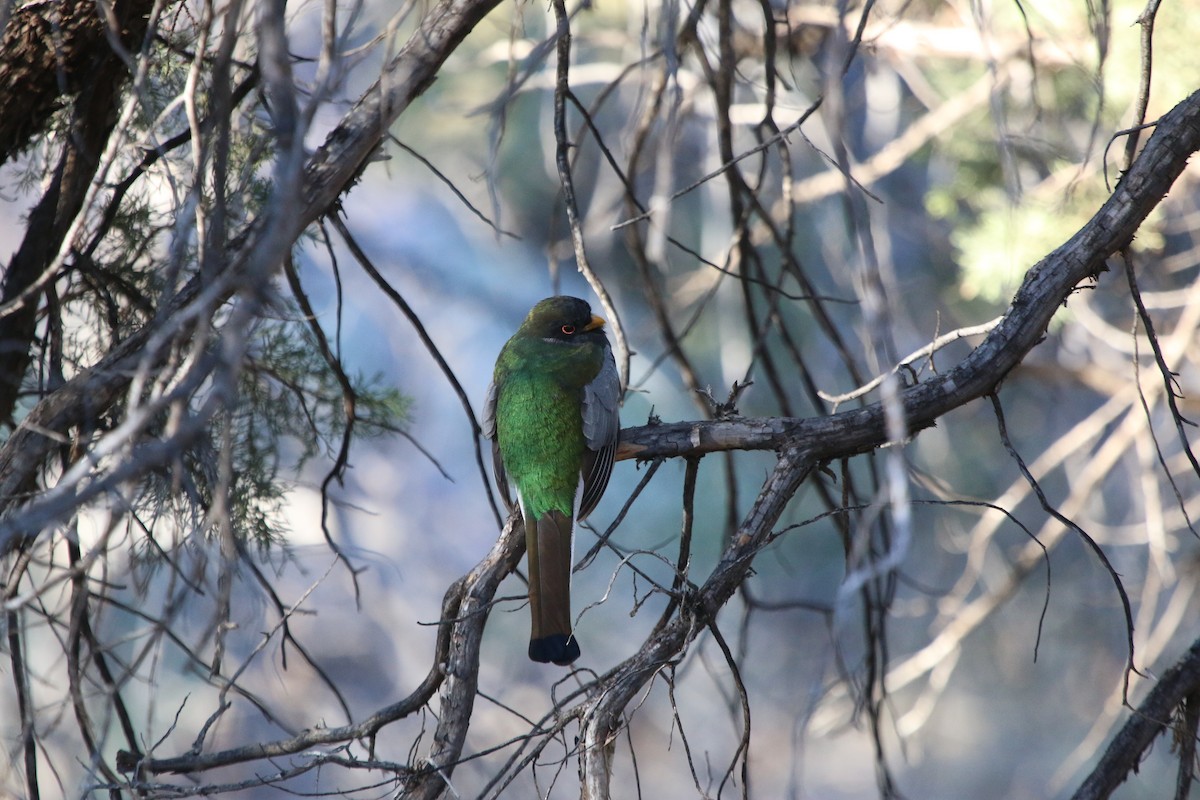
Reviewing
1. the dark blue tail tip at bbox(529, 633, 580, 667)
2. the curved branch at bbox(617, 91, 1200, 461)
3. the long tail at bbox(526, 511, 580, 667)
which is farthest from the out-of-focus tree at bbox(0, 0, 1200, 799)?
the dark blue tail tip at bbox(529, 633, 580, 667)

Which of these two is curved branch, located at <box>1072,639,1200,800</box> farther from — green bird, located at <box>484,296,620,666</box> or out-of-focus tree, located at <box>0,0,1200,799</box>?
green bird, located at <box>484,296,620,666</box>

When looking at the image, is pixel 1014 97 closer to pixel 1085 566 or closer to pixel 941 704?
pixel 1085 566

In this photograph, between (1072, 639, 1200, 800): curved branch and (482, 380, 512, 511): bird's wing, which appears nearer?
(1072, 639, 1200, 800): curved branch

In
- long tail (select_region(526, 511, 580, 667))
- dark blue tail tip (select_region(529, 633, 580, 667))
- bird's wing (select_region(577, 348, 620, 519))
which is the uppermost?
bird's wing (select_region(577, 348, 620, 519))

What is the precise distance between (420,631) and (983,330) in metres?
9.04

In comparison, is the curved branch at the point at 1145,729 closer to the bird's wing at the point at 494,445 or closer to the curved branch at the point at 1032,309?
the curved branch at the point at 1032,309

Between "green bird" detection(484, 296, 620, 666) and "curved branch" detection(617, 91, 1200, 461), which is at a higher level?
"green bird" detection(484, 296, 620, 666)

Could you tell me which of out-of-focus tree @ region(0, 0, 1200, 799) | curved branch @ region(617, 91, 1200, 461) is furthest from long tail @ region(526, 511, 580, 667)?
curved branch @ region(617, 91, 1200, 461)

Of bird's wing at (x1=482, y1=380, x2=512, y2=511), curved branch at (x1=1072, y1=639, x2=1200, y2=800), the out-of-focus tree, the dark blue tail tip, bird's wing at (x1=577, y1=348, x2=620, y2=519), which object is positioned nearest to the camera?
the out-of-focus tree

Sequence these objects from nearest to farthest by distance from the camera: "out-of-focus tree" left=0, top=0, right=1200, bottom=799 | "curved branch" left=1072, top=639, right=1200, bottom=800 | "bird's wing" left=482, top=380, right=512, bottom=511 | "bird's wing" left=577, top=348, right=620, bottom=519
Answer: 1. "out-of-focus tree" left=0, top=0, right=1200, bottom=799
2. "curved branch" left=1072, top=639, right=1200, bottom=800
3. "bird's wing" left=577, top=348, right=620, bottom=519
4. "bird's wing" left=482, top=380, right=512, bottom=511

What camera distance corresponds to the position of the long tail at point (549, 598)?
8.79 ft

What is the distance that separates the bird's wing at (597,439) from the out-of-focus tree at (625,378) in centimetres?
28

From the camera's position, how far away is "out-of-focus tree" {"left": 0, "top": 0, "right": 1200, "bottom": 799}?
71.0 inches

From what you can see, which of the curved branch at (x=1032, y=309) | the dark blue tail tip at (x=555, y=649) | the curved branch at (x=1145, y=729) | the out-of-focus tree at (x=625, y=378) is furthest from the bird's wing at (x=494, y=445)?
the curved branch at (x=1145, y=729)
